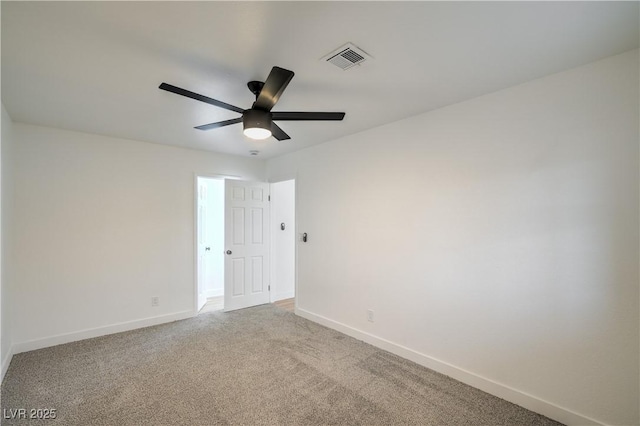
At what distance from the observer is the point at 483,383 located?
2.41 meters

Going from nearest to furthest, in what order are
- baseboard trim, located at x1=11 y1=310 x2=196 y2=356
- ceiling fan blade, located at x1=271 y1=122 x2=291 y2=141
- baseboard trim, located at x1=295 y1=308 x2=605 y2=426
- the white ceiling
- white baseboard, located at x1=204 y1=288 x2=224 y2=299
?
the white ceiling → baseboard trim, located at x1=295 y1=308 x2=605 y2=426 → ceiling fan blade, located at x1=271 y1=122 x2=291 y2=141 → baseboard trim, located at x1=11 y1=310 x2=196 y2=356 → white baseboard, located at x1=204 y1=288 x2=224 y2=299

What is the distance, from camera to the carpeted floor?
6.85 ft

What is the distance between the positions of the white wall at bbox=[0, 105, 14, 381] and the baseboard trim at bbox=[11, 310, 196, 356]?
0.19 metres

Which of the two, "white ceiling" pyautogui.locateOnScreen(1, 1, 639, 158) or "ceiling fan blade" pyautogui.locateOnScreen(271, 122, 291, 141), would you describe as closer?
"white ceiling" pyautogui.locateOnScreen(1, 1, 639, 158)

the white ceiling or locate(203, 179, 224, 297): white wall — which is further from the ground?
the white ceiling

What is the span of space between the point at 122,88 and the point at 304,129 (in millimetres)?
1755

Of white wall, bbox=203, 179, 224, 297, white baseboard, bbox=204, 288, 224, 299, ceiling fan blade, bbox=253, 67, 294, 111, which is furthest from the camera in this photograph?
white wall, bbox=203, 179, 224, 297

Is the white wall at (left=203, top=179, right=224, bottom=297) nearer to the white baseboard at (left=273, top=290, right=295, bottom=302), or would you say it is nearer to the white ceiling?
the white baseboard at (left=273, top=290, right=295, bottom=302)

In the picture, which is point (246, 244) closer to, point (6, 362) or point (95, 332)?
point (95, 332)

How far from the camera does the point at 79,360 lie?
9.54 ft

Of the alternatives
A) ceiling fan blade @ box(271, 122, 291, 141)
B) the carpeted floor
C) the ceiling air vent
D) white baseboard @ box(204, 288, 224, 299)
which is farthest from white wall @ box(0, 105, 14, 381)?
the ceiling air vent

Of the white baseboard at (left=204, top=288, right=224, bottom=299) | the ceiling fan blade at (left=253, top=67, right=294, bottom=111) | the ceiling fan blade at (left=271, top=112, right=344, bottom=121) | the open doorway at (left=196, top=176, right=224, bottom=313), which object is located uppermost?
the ceiling fan blade at (left=253, top=67, right=294, bottom=111)

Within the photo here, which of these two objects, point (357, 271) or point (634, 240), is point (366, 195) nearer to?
point (357, 271)

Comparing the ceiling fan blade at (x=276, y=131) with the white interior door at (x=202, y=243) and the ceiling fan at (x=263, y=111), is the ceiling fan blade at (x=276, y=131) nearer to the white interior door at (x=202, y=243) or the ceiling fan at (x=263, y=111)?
the ceiling fan at (x=263, y=111)
